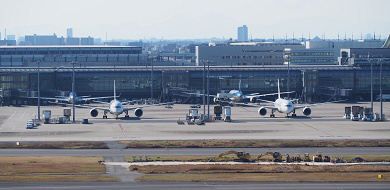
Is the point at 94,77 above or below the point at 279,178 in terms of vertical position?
above

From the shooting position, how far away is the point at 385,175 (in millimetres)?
68125

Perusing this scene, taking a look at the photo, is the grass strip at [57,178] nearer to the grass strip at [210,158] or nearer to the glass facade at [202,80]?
the grass strip at [210,158]

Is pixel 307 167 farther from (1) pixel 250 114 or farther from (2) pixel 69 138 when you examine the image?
(1) pixel 250 114

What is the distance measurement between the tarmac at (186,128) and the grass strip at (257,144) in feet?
16.1

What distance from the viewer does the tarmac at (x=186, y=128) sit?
3883 inches

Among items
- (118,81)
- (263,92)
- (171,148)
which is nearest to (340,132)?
(171,148)

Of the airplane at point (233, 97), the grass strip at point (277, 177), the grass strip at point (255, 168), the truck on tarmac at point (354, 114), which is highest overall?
the airplane at point (233, 97)

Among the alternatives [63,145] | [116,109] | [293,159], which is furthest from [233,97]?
[293,159]

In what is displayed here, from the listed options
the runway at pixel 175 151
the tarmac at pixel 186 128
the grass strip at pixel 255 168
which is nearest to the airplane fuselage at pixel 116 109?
the tarmac at pixel 186 128

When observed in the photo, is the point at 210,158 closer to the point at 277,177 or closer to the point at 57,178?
the point at 277,177

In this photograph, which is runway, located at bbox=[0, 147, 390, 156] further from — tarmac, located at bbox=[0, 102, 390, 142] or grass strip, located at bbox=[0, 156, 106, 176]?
tarmac, located at bbox=[0, 102, 390, 142]

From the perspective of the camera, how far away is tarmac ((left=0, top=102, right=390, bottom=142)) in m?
98.6

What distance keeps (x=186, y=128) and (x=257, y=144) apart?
73.7 feet

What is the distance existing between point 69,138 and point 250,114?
155 feet
